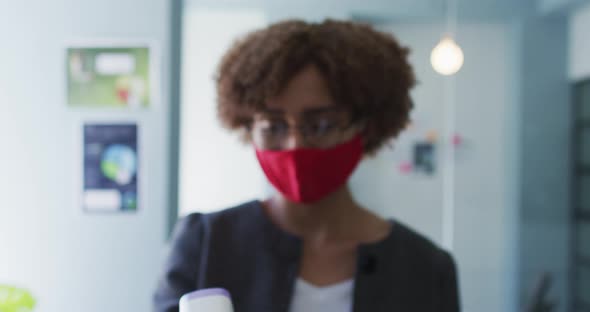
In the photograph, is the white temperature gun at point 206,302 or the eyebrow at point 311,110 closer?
the white temperature gun at point 206,302

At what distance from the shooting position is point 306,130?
488 millimetres

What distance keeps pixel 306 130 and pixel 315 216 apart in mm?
98

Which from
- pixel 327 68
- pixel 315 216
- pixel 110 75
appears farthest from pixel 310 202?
pixel 110 75

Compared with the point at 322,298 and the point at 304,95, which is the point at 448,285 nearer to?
the point at 322,298

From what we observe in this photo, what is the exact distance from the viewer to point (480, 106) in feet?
5.45

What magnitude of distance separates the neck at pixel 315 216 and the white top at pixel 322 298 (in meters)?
0.05

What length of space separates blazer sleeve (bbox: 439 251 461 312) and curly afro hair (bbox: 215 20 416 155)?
15cm

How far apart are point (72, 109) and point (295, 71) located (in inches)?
8.9

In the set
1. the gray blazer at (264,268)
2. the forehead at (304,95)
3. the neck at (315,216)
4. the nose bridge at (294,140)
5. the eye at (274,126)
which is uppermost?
the forehead at (304,95)

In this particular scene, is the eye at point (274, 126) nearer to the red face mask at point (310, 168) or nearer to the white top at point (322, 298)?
the red face mask at point (310, 168)

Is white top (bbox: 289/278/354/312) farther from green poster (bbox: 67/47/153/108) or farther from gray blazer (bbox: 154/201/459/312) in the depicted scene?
green poster (bbox: 67/47/153/108)

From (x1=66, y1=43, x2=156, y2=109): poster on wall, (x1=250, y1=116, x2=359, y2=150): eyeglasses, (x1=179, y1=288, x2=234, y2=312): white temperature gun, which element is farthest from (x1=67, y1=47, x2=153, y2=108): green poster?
(x1=179, y1=288, x2=234, y2=312): white temperature gun

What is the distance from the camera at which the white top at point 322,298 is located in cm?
50

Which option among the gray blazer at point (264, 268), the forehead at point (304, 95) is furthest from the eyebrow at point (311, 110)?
the gray blazer at point (264, 268)
